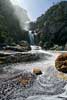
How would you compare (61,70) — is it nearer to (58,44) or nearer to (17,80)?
(17,80)

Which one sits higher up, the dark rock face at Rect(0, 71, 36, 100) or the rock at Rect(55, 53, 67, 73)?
the rock at Rect(55, 53, 67, 73)

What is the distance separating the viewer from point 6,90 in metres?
19.1

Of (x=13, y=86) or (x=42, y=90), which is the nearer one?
Answer: (x=42, y=90)

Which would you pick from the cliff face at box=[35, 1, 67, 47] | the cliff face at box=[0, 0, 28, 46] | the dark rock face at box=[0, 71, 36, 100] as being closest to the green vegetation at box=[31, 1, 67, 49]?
the cliff face at box=[35, 1, 67, 47]

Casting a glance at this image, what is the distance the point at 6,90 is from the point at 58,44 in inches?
3124

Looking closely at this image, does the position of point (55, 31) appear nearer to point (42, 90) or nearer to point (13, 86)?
point (13, 86)

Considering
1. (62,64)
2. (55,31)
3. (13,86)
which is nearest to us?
(13,86)

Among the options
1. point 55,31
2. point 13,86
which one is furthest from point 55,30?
point 13,86

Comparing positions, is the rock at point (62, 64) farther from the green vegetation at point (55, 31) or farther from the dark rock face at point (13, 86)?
the green vegetation at point (55, 31)

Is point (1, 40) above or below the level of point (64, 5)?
below

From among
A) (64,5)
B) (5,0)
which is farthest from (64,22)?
(5,0)

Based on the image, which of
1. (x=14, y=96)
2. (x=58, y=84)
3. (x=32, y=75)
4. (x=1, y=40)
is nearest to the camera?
(x=14, y=96)

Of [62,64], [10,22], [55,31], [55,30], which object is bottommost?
[62,64]

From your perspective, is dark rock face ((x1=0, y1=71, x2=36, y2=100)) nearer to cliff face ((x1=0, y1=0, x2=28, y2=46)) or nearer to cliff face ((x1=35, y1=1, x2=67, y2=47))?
cliff face ((x1=35, y1=1, x2=67, y2=47))
